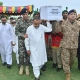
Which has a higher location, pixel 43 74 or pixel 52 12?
pixel 52 12

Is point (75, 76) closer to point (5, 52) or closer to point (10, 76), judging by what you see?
point (10, 76)

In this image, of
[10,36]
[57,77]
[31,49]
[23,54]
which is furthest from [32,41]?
[10,36]

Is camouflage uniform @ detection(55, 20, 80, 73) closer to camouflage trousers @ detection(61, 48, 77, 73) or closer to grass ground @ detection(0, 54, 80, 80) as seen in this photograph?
camouflage trousers @ detection(61, 48, 77, 73)

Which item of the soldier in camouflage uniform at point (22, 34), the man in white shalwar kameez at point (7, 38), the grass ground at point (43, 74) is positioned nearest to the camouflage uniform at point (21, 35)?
the soldier in camouflage uniform at point (22, 34)

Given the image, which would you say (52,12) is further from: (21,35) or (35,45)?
(21,35)

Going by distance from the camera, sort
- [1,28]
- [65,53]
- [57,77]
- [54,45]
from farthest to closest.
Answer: [1,28] → [54,45] → [57,77] → [65,53]

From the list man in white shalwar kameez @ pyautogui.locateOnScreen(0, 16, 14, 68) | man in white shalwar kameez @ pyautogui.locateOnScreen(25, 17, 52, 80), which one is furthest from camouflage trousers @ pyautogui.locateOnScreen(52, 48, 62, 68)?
man in white shalwar kameez @ pyautogui.locateOnScreen(0, 16, 14, 68)

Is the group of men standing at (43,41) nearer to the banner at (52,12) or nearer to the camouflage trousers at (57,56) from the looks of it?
the camouflage trousers at (57,56)

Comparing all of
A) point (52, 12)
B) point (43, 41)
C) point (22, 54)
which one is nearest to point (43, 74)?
point (22, 54)

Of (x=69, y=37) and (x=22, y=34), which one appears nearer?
(x=69, y=37)

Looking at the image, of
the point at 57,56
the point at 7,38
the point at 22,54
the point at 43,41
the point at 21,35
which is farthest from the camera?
the point at 7,38

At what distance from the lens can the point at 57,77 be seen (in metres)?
6.88

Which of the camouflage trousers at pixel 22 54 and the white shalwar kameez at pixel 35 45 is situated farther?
the camouflage trousers at pixel 22 54

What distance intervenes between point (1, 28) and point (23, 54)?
4.77ft
